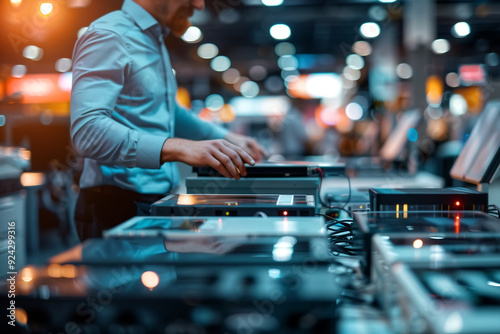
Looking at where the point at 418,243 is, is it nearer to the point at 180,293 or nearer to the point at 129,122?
the point at 180,293

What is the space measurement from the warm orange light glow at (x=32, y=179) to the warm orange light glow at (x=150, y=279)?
3721 mm

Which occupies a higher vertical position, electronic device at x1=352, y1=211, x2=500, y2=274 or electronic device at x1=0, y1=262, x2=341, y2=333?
electronic device at x1=352, y1=211, x2=500, y2=274

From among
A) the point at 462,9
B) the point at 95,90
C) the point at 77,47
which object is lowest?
the point at 95,90

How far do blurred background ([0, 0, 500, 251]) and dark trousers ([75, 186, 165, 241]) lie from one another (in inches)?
39.4

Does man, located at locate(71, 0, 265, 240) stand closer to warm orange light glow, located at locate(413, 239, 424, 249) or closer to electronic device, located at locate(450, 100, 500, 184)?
warm orange light glow, located at locate(413, 239, 424, 249)

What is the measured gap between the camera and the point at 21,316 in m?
0.58

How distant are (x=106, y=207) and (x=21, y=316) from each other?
93 cm

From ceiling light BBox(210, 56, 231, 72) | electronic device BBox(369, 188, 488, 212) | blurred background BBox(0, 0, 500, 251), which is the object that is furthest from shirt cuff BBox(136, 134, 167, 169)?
ceiling light BBox(210, 56, 231, 72)

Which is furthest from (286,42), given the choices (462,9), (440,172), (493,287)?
(493,287)

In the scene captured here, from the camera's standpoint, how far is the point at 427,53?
18.2 ft

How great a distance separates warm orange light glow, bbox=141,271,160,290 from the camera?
0.59 m

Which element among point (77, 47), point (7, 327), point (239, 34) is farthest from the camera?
point (239, 34)

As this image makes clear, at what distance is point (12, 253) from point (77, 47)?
196cm

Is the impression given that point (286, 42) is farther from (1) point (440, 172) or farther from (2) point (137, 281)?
(2) point (137, 281)
